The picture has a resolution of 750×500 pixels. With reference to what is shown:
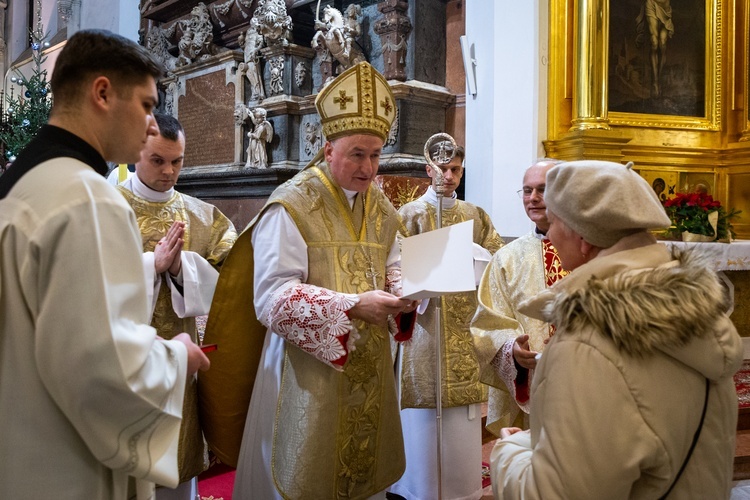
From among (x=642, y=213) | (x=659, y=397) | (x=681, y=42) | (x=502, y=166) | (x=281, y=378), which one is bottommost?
(x=281, y=378)

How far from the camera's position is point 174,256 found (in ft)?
9.73

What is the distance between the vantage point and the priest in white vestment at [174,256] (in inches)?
118

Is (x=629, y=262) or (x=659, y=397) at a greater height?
(x=629, y=262)

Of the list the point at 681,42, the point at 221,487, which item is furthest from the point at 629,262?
the point at 681,42

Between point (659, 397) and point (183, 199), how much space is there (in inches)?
100

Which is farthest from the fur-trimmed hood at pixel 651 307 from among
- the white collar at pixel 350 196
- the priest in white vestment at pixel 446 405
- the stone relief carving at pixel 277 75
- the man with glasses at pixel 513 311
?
the stone relief carving at pixel 277 75

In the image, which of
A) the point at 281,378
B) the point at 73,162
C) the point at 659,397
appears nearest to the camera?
the point at 659,397

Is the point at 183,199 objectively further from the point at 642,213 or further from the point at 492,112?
the point at 492,112

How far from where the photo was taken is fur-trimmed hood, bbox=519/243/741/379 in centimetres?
136

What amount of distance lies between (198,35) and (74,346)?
9.10 meters

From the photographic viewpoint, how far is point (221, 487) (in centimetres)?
414

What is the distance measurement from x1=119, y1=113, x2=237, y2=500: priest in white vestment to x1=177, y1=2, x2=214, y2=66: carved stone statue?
6.92 meters

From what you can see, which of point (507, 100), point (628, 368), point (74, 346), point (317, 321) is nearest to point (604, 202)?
point (628, 368)

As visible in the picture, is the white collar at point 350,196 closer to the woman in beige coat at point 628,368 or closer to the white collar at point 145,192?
the white collar at point 145,192
